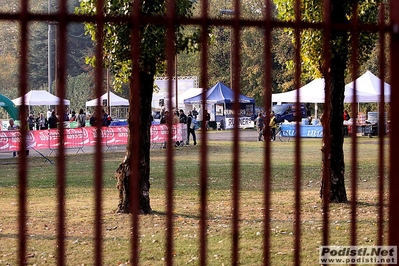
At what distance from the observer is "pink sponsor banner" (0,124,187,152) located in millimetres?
20422

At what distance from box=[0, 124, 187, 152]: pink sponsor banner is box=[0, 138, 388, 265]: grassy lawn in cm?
307

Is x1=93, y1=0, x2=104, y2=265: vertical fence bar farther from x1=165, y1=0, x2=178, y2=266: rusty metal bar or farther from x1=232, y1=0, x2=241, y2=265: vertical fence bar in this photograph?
x1=232, y1=0, x2=241, y2=265: vertical fence bar

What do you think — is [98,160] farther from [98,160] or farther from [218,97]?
[218,97]

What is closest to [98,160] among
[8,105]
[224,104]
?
[8,105]

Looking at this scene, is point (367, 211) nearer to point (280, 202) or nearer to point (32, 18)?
point (280, 202)

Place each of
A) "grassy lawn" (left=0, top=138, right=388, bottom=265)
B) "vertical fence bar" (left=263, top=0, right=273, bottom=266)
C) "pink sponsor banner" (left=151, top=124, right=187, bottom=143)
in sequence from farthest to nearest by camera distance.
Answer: "pink sponsor banner" (left=151, top=124, right=187, bottom=143)
"grassy lawn" (left=0, top=138, right=388, bottom=265)
"vertical fence bar" (left=263, top=0, right=273, bottom=266)

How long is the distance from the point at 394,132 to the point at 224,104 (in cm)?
3542

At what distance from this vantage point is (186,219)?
970 cm

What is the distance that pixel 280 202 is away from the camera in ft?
36.9

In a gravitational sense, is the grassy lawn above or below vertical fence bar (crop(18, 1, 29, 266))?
below

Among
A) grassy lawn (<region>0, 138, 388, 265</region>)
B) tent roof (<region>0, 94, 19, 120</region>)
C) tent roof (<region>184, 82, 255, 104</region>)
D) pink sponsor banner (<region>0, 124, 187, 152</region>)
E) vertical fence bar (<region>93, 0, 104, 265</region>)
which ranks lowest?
grassy lawn (<region>0, 138, 388, 265</region>)

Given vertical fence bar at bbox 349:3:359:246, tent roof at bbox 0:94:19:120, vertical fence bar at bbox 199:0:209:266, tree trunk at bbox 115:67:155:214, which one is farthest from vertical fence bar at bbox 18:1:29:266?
tent roof at bbox 0:94:19:120

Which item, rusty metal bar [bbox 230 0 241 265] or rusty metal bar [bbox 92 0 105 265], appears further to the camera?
rusty metal bar [bbox 230 0 241 265]

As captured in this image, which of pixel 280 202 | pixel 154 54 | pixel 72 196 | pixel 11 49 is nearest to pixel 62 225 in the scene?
pixel 154 54
